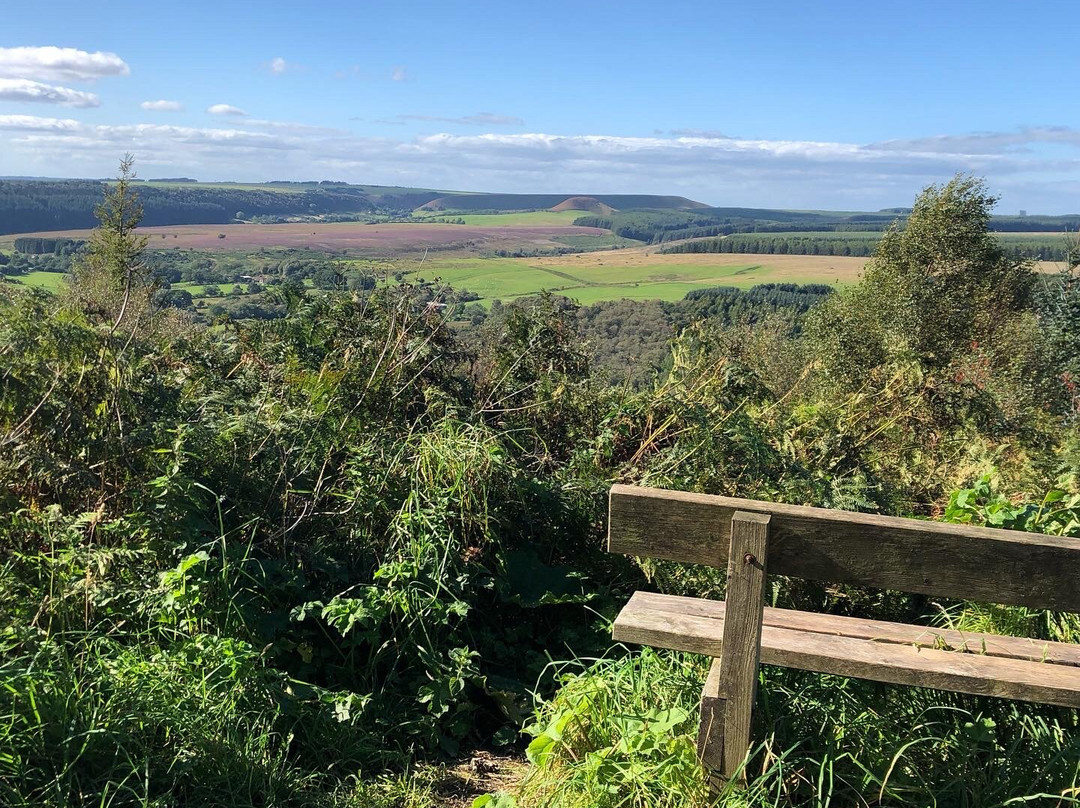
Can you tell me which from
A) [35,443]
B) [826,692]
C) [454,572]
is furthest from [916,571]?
[35,443]

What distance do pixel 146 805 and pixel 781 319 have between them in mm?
37045

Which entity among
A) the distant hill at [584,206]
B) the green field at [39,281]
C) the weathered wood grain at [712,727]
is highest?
the distant hill at [584,206]

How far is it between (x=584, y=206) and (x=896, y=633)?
17331 cm

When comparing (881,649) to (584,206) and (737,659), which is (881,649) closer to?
(737,659)

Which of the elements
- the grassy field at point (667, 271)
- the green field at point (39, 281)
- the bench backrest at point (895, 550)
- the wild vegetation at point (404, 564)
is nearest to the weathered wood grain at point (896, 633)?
the wild vegetation at point (404, 564)

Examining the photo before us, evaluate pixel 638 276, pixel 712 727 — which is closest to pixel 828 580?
pixel 712 727

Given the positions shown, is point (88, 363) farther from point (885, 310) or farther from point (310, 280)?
point (885, 310)

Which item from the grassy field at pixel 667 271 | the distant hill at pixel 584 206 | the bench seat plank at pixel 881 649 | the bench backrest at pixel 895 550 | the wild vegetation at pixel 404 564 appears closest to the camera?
the bench backrest at pixel 895 550

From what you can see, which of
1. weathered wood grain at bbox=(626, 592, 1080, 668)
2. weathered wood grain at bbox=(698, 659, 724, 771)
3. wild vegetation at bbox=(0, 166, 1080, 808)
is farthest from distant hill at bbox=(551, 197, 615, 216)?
weathered wood grain at bbox=(698, 659, 724, 771)

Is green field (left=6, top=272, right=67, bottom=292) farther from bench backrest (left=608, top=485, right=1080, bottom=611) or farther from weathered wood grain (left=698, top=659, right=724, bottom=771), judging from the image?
weathered wood grain (left=698, top=659, right=724, bottom=771)

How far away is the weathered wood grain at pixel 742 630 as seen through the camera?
7.48 feet

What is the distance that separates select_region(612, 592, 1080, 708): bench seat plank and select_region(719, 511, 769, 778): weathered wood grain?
0.10 meters

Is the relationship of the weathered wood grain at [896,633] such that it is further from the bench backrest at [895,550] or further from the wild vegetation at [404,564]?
the bench backrest at [895,550]

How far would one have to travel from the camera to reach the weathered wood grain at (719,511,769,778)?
228 cm
